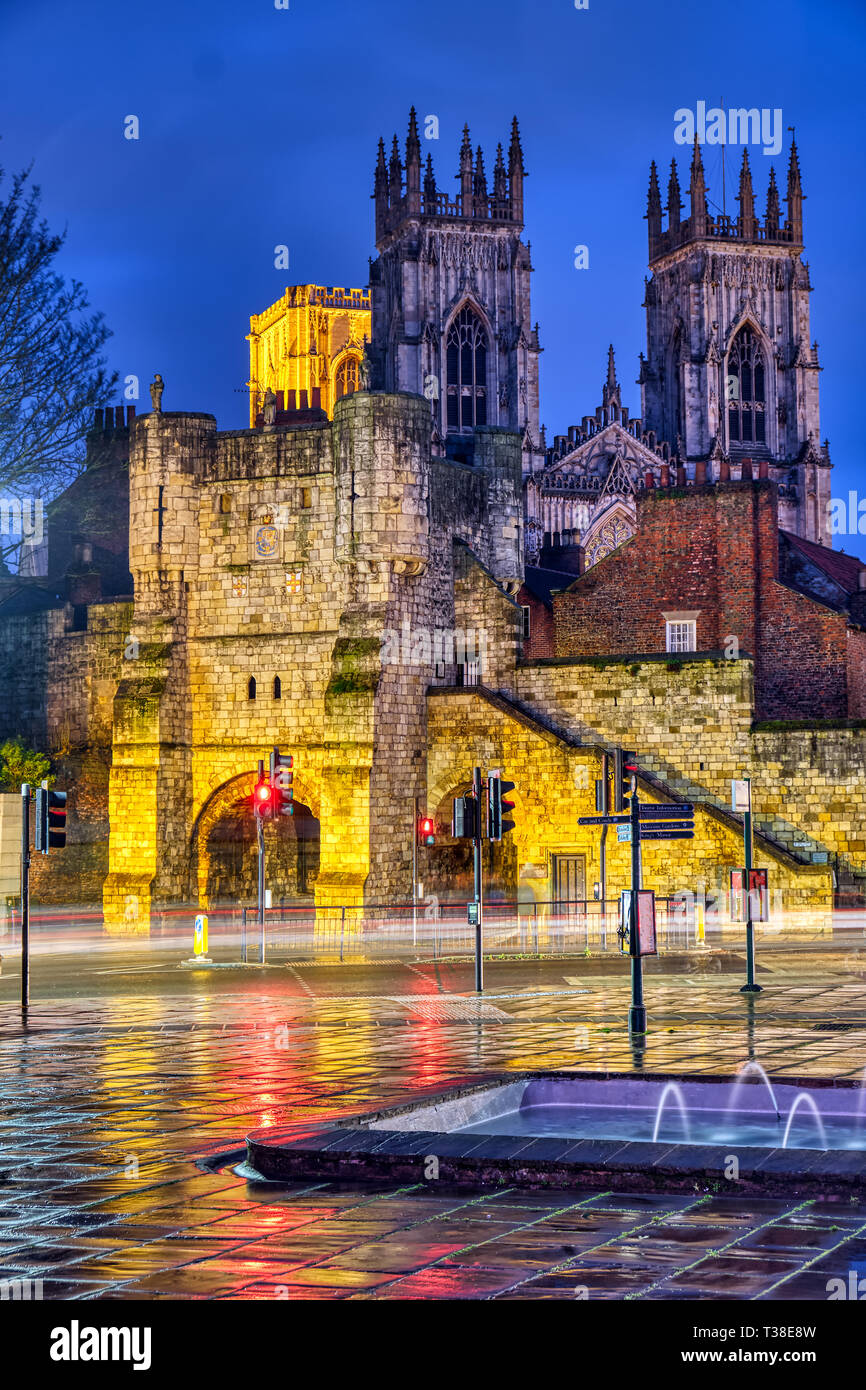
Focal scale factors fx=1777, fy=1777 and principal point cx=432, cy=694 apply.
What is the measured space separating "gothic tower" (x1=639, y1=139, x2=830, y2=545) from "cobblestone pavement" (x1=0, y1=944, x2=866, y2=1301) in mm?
80023

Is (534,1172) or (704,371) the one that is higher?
(704,371)

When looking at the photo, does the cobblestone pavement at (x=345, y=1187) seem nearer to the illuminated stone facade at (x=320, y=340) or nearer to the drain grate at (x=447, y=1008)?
the drain grate at (x=447, y=1008)

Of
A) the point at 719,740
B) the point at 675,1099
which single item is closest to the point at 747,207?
the point at 719,740

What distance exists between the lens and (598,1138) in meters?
10.4

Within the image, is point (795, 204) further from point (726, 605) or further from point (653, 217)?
point (726, 605)

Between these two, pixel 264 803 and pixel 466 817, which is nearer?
pixel 466 817

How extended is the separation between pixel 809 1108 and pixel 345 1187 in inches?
131

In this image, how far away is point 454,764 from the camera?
129ft

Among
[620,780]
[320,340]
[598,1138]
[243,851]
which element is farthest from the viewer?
[320,340]

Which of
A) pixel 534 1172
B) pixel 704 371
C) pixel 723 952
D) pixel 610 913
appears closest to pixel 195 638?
pixel 610 913

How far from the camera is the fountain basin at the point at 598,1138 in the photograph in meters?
9.05

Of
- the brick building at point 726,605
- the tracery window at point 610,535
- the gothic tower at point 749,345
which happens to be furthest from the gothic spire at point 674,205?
the brick building at point 726,605

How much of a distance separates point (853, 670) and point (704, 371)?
6422cm
